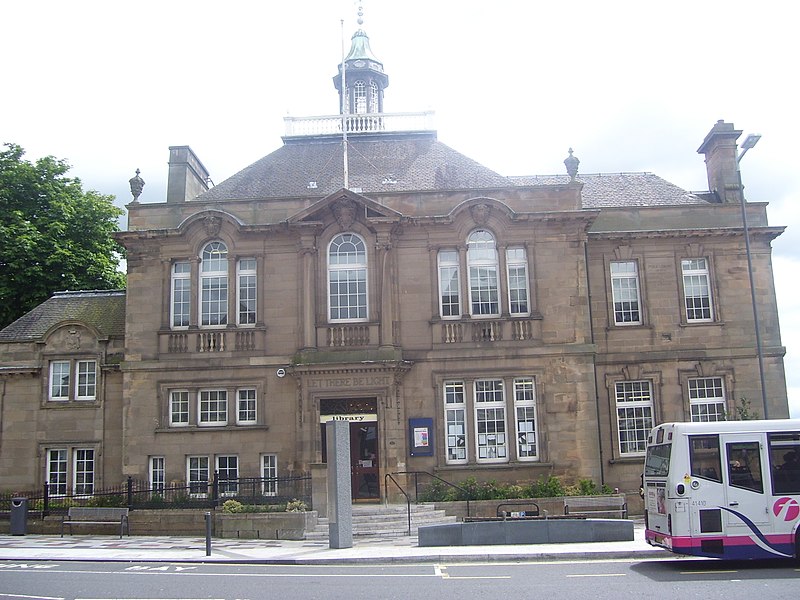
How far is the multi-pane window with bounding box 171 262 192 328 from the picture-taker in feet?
85.8

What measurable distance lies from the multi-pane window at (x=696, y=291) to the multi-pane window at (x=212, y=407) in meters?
15.1

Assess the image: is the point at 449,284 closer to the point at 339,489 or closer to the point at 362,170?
the point at 362,170

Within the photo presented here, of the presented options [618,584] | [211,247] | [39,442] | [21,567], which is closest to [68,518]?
[39,442]

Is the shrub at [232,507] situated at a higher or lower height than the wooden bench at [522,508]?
higher

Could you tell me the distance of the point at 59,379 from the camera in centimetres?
2681

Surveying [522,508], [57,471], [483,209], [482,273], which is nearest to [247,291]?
[482,273]

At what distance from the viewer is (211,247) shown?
26.4m

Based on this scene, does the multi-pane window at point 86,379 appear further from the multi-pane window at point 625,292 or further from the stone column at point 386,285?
the multi-pane window at point 625,292

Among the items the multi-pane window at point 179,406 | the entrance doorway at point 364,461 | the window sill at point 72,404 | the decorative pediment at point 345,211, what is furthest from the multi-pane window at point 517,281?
the window sill at point 72,404

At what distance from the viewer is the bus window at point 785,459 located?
48.8ft

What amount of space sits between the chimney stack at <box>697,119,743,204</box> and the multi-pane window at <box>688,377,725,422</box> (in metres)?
6.47

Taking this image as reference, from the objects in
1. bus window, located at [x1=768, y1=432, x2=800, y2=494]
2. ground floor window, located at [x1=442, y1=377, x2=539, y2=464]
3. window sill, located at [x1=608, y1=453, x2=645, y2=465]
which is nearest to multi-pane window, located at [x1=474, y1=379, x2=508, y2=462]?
ground floor window, located at [x1=442, y1=377, x2=539, y2=464]

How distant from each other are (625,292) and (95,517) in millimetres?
17548

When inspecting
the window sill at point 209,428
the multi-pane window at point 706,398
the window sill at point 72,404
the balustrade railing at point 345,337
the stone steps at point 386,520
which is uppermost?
the balustrade railing at point 345,337
